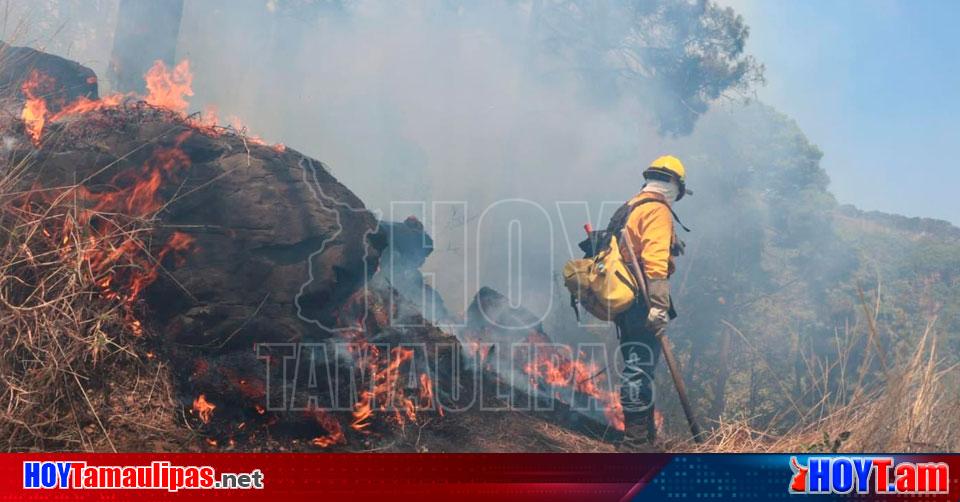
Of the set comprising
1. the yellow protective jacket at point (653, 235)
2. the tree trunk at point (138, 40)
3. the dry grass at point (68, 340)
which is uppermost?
the tree trunk at point (138, 40)

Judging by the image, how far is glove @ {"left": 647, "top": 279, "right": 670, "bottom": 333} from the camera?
5.89 metres

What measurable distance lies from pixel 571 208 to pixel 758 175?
4.47 m

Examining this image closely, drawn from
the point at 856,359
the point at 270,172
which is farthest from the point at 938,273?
the point at 270,172

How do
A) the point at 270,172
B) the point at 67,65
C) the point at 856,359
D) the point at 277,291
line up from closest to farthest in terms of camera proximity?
the point at 277,291 < the point at 270,172 < the point at 67,65 < the point at 856,359

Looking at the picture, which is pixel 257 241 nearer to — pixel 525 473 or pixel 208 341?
pixel 208 341

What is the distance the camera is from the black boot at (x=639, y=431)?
6.11 metres

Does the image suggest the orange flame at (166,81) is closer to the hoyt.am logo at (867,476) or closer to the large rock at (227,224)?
the large rock at (227,224)

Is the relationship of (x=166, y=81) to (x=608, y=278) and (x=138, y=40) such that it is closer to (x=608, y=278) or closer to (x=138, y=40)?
(x=138, y=40)

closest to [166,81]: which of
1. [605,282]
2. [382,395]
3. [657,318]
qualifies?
[382,395]

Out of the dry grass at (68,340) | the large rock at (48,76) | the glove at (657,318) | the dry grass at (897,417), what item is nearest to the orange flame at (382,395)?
the dry grass at (68,340)

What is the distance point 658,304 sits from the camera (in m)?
5.95

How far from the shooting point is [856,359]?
1345 centimetres

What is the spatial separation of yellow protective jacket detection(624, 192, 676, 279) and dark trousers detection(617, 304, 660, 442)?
40cm

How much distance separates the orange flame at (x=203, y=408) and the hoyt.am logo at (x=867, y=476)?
390 centimetres
